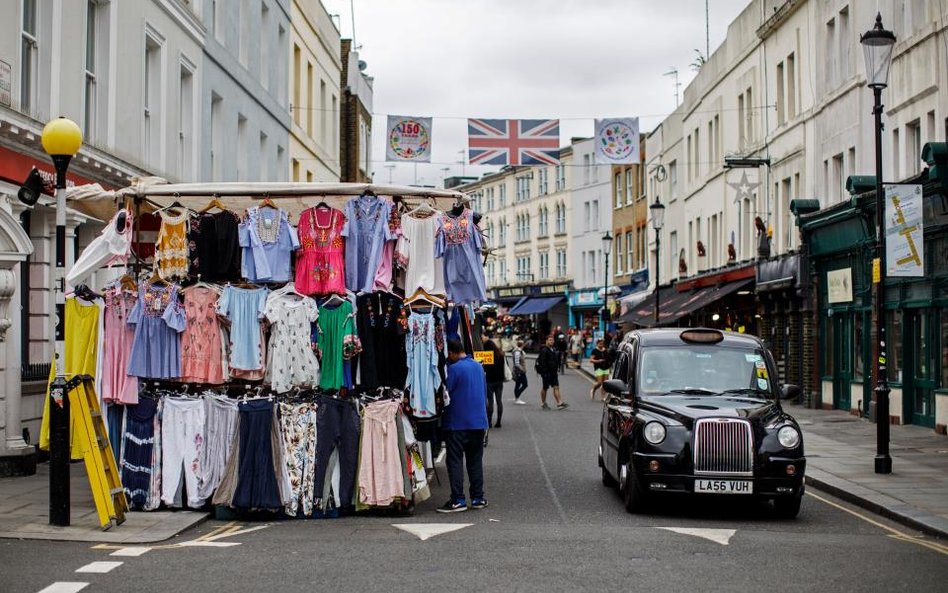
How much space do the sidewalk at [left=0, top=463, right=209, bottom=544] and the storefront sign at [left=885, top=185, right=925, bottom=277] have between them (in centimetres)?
1125

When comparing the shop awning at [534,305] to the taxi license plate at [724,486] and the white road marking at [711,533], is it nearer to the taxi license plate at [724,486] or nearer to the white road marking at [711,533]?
the taxi license plate at [724,486]

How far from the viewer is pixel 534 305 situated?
79.9 m

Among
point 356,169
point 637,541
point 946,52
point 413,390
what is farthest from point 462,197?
point 356,169

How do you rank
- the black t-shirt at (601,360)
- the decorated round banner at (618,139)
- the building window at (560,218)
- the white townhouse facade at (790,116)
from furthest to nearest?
1. the building window at (560,218)
2. the black t-shirt at (601,360)
3. the decorated round banner at (618,139)
4. the white townhouse facade at (790,116)

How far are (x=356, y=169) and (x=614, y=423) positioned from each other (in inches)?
1405

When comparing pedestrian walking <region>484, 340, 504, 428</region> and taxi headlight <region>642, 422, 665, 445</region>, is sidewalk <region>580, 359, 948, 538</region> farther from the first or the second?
pedestrian walking <region>484, 340, 504, 428</region>

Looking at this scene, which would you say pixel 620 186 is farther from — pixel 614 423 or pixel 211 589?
pixel 211 589

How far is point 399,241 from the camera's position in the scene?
12.8 meters

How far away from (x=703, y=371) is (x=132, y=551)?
6.44m

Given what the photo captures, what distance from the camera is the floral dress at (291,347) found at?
12.2 m

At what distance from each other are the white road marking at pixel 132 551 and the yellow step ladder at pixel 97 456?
0.92 metres

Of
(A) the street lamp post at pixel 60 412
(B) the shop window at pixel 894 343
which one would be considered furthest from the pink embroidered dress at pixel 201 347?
(B) the shop window at pixel 894 343

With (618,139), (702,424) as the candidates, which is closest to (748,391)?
(702,424)

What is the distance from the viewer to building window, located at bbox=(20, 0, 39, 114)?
1564cm
